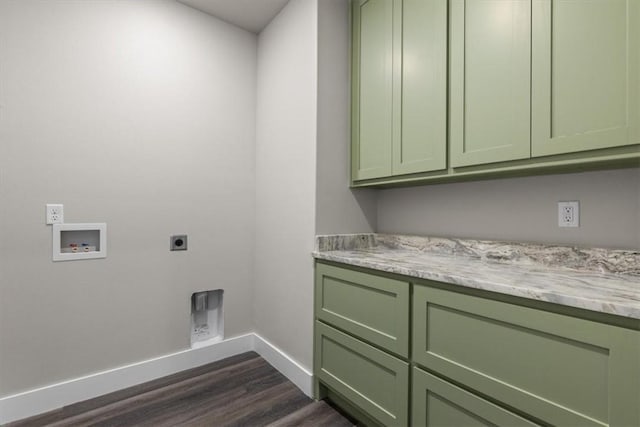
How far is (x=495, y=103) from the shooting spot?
128 centimetres

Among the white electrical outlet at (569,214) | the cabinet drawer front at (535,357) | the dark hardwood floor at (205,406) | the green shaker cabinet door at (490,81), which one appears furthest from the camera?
the dark hardwood floor at (205,406)

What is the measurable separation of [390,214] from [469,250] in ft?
1.89

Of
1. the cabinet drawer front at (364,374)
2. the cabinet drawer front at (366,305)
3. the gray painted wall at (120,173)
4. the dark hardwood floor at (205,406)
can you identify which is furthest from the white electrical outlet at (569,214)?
the gray painted wall at (120,173)

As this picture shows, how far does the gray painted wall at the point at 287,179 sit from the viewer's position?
1.87 metres

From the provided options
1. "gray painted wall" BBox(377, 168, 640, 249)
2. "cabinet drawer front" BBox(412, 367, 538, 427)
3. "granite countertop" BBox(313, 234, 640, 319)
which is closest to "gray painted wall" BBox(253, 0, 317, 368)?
"granite countertop" BBox(313, 234, 640, 319)

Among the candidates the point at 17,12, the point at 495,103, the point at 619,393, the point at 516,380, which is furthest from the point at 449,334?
the point at 17,12

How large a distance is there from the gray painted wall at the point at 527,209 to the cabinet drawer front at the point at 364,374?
0.81m

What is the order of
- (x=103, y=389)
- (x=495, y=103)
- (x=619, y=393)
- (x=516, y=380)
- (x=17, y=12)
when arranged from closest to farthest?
1. (x=619, y=393)
2. (x=516, y=380)
3. (x=495, y=103)
4. (x=17, y=12)
5. (x=103, y=389)

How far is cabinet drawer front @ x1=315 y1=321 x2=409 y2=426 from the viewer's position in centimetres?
131

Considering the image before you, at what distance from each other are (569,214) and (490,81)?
0.68 metres

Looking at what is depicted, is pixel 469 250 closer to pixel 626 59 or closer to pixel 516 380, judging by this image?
pixel 516 380

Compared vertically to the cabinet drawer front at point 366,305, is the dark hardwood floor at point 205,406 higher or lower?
lower

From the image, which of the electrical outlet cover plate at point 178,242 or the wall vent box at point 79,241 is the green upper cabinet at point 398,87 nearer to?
the electrical outlet cover plate at point 178,242

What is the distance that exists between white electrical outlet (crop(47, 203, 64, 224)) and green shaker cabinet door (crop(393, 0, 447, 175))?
1888 millimetres
